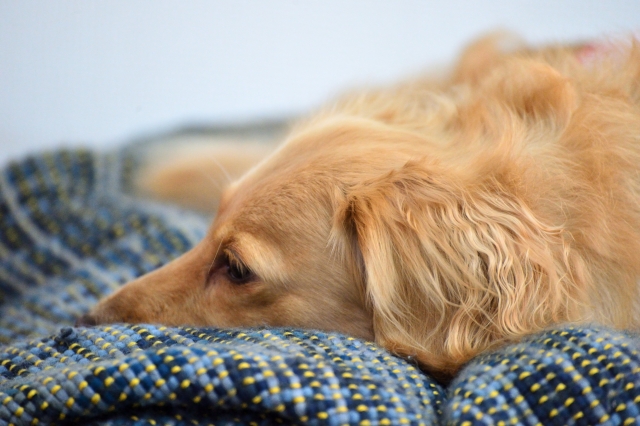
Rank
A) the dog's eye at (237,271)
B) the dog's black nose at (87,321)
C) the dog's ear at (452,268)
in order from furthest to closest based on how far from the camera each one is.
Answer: the dog's black nose at (87,321), the dog's eye at (237,271), the dog's ear at (452,268)

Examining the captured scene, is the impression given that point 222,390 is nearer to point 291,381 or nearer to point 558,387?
point 291,381

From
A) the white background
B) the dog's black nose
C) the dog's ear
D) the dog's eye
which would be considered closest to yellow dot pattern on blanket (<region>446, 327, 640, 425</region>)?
the dog's ear

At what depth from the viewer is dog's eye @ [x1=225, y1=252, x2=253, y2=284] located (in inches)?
52.9

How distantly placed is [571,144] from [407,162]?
1.25 feet

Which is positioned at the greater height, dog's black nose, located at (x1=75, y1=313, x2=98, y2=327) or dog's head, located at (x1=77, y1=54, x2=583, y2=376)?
dog's head, located at (x1=77, y1=54, x2=583, y2=376)

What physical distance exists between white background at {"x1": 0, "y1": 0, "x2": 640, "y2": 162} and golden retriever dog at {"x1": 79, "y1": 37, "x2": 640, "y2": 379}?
1.76 metres

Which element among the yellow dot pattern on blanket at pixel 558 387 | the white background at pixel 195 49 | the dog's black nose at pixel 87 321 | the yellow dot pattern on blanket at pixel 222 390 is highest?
the white background at pixel 195 49

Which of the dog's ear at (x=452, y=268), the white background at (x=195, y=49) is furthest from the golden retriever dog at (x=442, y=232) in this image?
the white background at (x=195, y=49)

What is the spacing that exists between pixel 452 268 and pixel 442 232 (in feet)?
0.24

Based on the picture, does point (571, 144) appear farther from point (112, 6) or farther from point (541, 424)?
point (112, 6)

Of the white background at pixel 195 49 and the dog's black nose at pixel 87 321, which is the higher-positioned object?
the white background at pixel 195 49

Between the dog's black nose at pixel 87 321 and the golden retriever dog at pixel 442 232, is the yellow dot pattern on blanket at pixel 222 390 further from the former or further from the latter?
the dog's black nose at pixel 87 321

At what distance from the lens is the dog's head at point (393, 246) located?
118 cm

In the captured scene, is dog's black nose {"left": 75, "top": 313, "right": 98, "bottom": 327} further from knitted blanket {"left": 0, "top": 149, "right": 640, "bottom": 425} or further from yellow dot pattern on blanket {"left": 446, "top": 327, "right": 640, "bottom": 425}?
yellow dot pattern on blanket {"left": 446, "top": 327, "right": 640, "bottom": 425}
